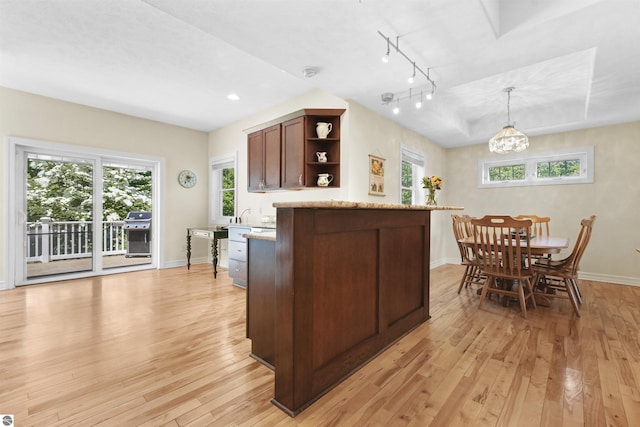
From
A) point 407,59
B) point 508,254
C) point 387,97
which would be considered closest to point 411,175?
point 387,97

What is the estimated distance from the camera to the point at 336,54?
2.60m

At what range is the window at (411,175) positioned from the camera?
4.83 meters

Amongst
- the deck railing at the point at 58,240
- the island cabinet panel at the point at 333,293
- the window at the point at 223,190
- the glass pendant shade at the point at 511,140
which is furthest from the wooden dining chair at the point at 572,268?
the deck railing at the point at 58,240

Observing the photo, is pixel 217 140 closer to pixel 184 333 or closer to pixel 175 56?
pixel 175 56

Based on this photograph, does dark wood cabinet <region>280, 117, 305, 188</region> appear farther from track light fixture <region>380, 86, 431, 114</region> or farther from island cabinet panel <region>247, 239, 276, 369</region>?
island cabinet panel <region>247, 239, 276, 369</region>

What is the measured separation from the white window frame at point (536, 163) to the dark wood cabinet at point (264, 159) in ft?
13.8

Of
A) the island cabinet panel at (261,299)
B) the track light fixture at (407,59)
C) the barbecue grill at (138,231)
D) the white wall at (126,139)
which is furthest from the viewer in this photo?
the barbecue grill at (138,231)

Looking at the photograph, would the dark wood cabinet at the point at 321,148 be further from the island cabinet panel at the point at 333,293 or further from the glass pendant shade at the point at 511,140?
the glass pendant shade at the point at 511,140

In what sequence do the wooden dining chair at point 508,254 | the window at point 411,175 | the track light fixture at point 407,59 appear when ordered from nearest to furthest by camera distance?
the track light fixture at point 407,59
the wooden dining chair at point 508,254
the window at point 411,175

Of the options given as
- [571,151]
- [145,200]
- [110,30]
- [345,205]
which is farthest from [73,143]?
[571,151]

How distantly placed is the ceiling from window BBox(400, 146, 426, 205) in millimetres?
643

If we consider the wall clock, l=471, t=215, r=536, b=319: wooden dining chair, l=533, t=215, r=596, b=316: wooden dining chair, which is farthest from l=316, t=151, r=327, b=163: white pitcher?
the wall clock

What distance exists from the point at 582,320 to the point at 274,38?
384cm

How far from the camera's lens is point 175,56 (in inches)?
121
